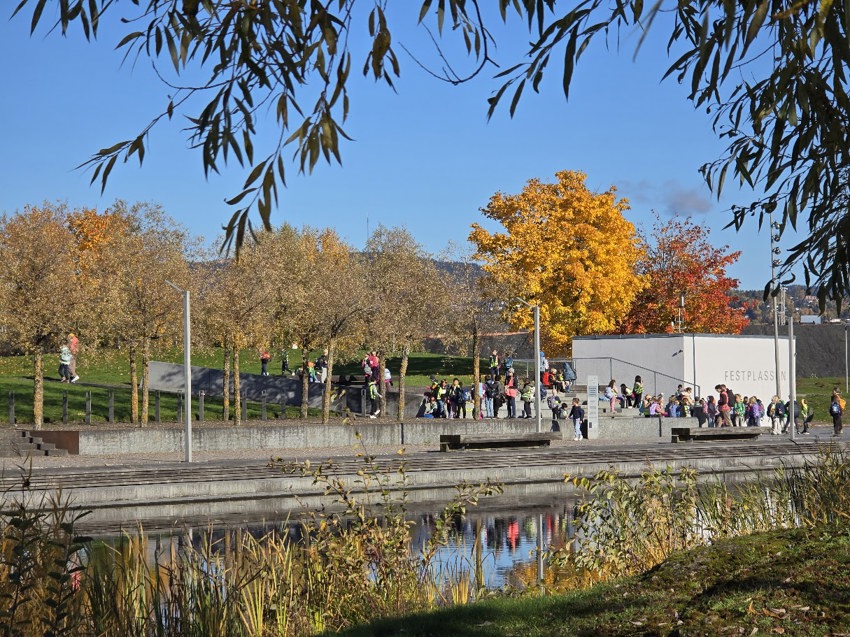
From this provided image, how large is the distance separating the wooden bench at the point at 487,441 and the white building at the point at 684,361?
56.6 feet

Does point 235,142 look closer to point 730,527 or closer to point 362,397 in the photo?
point 730,527

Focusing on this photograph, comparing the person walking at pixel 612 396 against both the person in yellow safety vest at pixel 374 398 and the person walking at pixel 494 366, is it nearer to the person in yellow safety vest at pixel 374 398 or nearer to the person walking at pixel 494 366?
the person walking at pixel 494 366

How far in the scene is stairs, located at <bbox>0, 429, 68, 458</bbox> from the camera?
29.4m

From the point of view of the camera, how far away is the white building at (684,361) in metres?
48.6

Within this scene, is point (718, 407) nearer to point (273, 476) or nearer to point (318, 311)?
point (318, 311)

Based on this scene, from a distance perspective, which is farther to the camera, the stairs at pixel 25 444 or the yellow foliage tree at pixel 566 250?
the yellow foliage tree at pixel 566 250

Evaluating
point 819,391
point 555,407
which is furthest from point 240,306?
point 819,391

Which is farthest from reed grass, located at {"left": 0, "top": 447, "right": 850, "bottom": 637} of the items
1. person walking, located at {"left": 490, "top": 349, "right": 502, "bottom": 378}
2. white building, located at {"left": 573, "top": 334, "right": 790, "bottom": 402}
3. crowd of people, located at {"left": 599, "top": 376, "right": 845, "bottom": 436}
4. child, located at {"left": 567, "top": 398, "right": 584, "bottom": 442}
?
white building, located at {"left": 573, "top": 334, "right": 790, "bottom": 402}

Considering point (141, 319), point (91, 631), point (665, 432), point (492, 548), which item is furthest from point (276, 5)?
point (665, 432)

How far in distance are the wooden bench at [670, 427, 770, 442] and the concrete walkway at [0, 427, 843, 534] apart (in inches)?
97.1

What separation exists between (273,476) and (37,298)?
14.1 m

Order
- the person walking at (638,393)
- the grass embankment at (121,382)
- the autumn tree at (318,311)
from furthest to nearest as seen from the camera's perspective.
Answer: the person walking at (638,393) → the autumn tree at (318,311) → the grass embankment at (121,382)

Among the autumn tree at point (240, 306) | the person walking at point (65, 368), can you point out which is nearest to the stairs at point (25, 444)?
the autumn tree at point (240, 306)

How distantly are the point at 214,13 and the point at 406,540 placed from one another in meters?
4.86
